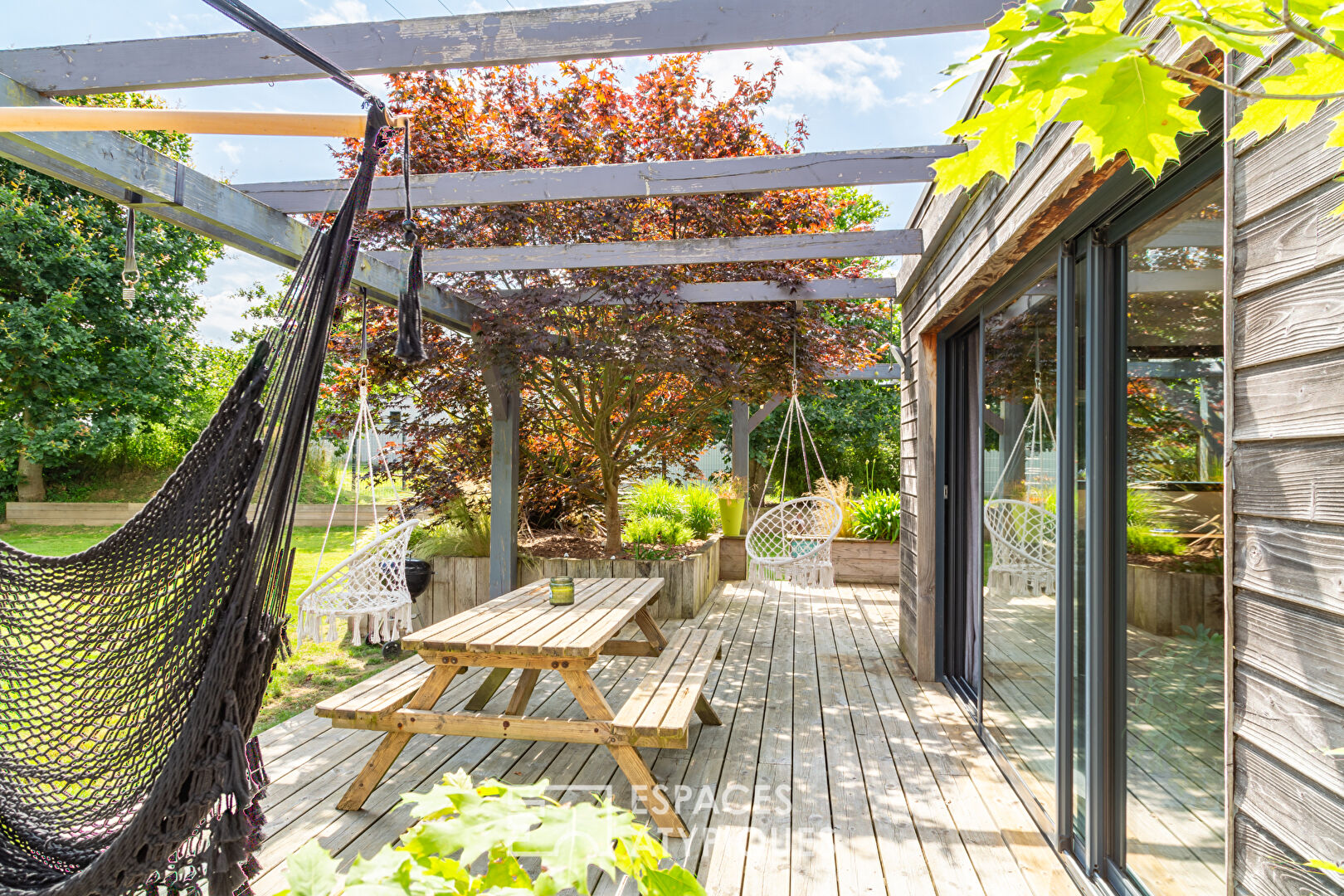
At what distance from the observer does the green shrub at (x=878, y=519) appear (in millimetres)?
7209

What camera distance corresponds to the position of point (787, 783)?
2717 millimetres

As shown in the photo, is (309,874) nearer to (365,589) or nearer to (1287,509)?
(1287,509)

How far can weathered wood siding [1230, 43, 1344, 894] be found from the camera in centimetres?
94

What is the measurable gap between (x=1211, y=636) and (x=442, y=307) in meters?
3.93

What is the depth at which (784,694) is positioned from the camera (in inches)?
148

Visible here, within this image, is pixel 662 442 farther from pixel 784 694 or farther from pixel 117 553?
pixel 117 553

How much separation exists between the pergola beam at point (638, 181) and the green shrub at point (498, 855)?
7.97 feet

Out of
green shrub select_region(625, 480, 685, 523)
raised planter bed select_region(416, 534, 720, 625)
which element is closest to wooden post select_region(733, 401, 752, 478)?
green shrub select_region(625, 480, 685, 523)

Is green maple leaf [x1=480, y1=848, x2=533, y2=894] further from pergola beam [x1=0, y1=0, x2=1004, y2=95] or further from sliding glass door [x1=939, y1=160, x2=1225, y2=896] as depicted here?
pergola beam [x1=0, y1=0, x2=1004, y2=95]

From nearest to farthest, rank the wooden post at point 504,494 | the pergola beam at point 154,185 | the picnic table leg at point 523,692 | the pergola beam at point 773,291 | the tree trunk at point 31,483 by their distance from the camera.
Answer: the pergola beam at point 154,185
the picnic table leg at point 523,692
the pergola beam at point 773,291
the wooden post at point 504,494
the tree trunk at point 31,483

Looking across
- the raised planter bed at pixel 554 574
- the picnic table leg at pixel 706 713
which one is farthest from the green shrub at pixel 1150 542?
the raised planter bed at pixel 554 574

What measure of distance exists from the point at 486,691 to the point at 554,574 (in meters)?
2.21

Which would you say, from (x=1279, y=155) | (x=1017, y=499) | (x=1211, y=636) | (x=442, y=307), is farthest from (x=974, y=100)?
(x=442, y=307)

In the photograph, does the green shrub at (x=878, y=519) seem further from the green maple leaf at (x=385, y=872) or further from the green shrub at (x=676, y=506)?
the green maple leaf at (x=385, y=872)
